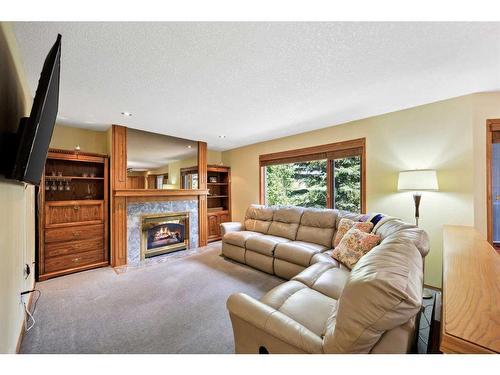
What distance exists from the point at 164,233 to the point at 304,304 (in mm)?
3428

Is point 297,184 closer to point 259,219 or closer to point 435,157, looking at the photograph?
point 259,219

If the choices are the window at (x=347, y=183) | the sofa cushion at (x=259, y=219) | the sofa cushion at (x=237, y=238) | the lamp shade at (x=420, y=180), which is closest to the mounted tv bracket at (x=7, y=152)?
the sofa cushion at (x=237, y=238)

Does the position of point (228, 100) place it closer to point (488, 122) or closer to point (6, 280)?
point (6, 280)

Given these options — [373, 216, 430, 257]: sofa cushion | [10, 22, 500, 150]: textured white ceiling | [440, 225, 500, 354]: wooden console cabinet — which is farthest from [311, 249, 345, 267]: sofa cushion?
[10, 22, 500, 150]: textured white ceiling

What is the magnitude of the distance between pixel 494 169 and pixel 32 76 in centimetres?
499

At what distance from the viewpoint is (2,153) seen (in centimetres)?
105

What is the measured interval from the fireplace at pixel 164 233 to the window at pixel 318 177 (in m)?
1.90

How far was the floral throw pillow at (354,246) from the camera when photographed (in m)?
2.13

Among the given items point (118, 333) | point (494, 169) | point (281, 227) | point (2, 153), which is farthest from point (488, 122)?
point (118, 333)

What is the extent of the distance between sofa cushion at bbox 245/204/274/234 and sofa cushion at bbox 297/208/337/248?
2.21 feet

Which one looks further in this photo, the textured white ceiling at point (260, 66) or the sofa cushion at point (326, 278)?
the sofa cushion at point (326, 278)

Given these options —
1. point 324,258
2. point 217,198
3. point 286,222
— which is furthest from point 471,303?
point 217,198

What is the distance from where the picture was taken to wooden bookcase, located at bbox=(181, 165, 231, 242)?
17.2 ft

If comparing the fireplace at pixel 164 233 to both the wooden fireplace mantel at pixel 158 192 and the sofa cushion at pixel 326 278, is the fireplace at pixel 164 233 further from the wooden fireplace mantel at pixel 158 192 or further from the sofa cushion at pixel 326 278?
the sofa cushion at pixel 326 278
